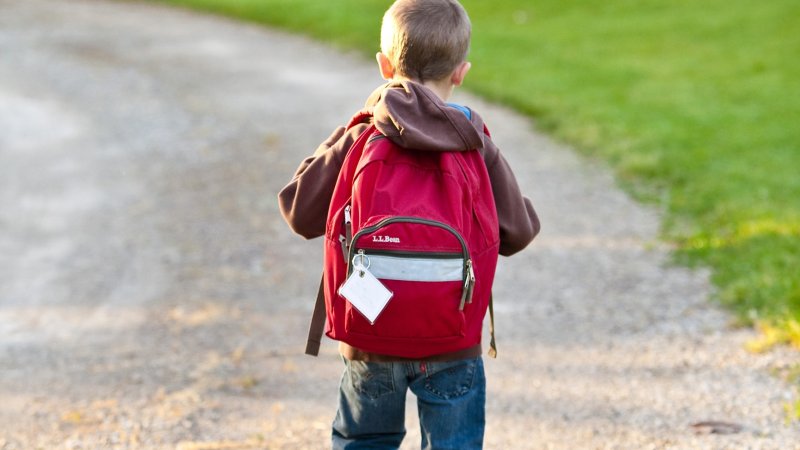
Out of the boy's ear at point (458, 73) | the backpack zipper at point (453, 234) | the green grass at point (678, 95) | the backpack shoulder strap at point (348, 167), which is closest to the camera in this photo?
the backpack zipper at point (453, 234)

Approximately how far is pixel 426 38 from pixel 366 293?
25.1 inches

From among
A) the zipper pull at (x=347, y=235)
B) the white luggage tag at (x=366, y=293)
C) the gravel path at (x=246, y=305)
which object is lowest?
the gravel path at (x=246, y=305)

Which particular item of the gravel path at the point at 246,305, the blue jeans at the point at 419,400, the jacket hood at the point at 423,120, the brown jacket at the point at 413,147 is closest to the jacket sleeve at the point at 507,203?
the brown jacket at the point at 413,147

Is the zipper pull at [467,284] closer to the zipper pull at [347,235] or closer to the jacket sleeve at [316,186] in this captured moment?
the zipper pull at [347,235]

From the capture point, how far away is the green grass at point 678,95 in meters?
5.73

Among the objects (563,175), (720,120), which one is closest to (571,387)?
(563,175)

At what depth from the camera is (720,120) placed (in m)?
8.77

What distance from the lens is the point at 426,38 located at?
2412 millimetres

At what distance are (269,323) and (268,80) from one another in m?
6.38

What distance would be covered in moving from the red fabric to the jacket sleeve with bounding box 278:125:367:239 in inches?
3.1

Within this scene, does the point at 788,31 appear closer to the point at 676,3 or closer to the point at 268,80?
the point at 676,3

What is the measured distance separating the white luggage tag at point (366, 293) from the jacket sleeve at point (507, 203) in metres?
0.40

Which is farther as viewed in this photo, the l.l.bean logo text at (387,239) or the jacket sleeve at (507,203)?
the jacket sleeve at (507,203)

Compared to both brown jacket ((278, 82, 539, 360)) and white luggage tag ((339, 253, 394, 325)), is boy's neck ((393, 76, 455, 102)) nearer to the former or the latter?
brown jacket ((278, 82, 539, 360))
